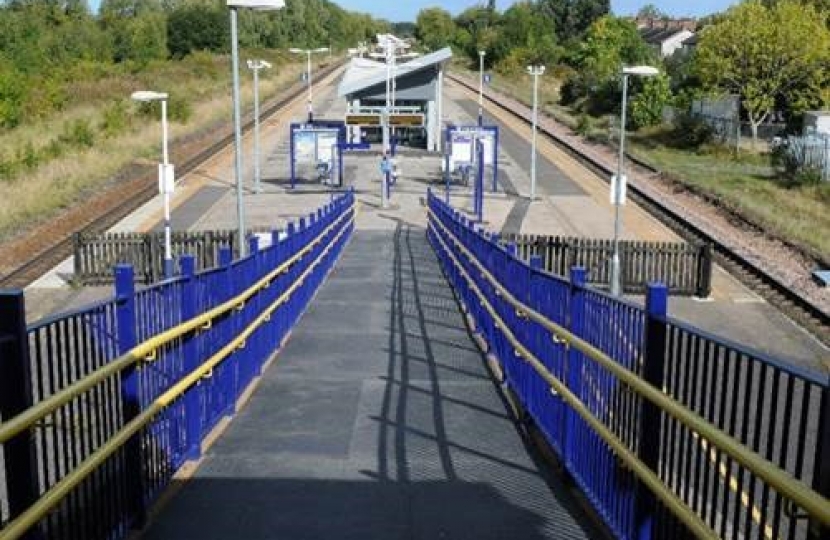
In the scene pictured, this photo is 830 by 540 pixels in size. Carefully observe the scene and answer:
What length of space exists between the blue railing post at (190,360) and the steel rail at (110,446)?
0.31ft

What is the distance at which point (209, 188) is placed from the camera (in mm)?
→ 39312

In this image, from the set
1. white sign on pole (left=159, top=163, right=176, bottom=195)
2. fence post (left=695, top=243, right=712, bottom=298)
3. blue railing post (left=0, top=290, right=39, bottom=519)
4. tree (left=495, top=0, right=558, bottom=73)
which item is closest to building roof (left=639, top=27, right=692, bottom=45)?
tree (left=495, top=0, right=558, bottom=73)

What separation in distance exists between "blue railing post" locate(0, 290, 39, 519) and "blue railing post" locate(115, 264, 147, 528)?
1.57 metres

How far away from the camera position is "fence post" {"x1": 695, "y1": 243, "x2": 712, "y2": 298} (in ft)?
→ 74.6

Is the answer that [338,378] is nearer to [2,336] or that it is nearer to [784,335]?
[2,336]

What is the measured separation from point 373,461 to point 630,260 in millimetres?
17003

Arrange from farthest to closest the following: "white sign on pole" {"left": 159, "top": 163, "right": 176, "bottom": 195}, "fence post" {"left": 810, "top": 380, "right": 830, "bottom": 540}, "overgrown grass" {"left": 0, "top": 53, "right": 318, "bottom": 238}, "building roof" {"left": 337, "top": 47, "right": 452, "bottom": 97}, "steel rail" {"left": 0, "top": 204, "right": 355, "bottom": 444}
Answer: "building roof" {"left": 337, "top": 47, "right": 452, "bottom": 97}, "overgrown grass" {"left": 0, "top": 53, "right": 318, "bottom": 238}, "white sign on pole" {"left": 159, "top": 163, "right": 176, "bottom": 195}, "steel rail" {"left": 0, "top": 204, "right": 355, "bottom": 444}, "fence post" {"left": 810, "top": 380, "right": 830, "bottom": 540}

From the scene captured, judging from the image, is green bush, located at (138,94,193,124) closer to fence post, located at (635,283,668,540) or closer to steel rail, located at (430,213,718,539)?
steel rail, located at (430,213,718,539)

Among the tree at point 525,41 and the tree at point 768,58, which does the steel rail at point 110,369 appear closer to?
the tree at point 768,58

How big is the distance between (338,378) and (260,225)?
Answer: 70.9 ft

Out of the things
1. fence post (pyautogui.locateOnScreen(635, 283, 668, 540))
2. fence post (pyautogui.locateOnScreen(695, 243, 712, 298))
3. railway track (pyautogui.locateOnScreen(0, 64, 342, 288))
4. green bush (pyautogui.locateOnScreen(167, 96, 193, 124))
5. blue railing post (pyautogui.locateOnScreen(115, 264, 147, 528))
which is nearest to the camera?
fence post (pyautogui.locateOnScreen(635, 283, 668, 540))

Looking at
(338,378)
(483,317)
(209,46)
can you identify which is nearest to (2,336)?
(338,378)

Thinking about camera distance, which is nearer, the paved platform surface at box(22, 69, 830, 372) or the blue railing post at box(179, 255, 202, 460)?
the blue railing post at box(179, 255, 202, 460)

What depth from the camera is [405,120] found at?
37938 millimetres
